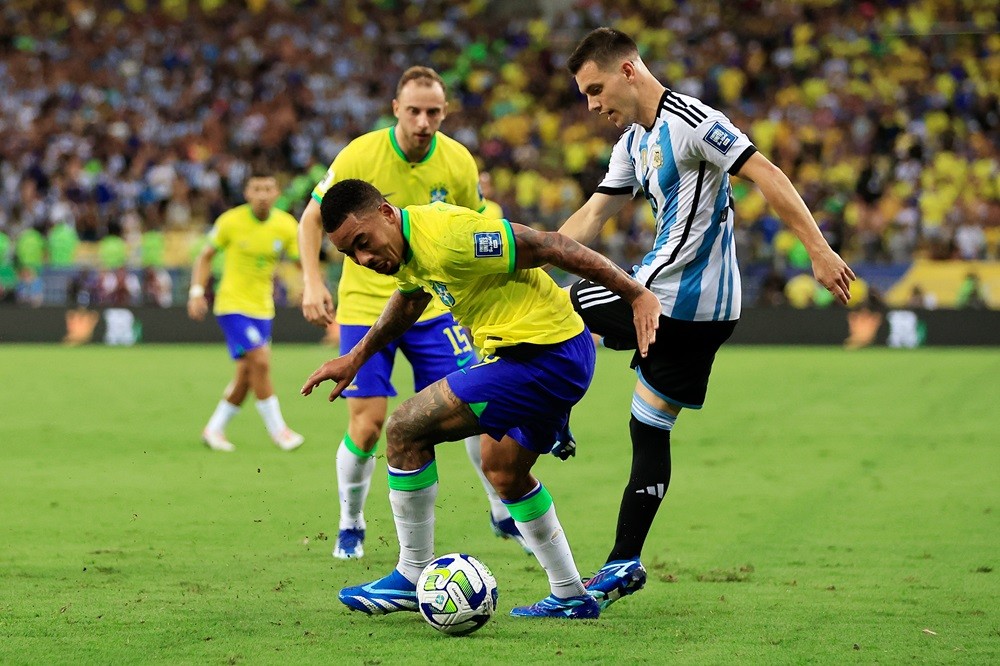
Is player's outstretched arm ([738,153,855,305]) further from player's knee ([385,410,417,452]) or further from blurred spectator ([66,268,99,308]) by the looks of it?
blurred spectator ([66,268,99,308])

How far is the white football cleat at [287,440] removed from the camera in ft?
37.0

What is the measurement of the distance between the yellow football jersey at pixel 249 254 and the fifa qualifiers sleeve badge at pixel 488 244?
6922mm

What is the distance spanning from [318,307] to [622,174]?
1.61 m

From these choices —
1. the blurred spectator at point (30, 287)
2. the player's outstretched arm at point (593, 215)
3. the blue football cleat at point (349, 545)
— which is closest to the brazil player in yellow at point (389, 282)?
the blue football cleat at point (349, 545)

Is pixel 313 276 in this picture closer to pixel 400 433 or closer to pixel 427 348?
pixel 427 348

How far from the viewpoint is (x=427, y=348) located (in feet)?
23.7

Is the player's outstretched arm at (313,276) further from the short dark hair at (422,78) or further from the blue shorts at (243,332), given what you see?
the blue shorts at (243,332)

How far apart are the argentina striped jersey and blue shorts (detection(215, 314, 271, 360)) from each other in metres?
6.20

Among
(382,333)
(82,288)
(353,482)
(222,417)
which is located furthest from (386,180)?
(82,288)

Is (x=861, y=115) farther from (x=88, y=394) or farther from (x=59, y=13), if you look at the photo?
(x=59, y=13)

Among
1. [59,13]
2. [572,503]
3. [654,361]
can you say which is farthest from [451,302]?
[59,13]

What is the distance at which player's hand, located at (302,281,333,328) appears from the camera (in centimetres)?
647

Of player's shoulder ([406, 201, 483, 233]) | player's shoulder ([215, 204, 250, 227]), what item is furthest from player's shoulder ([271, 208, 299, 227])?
Answer: player's shoulder ([406, 201, 483, 233])

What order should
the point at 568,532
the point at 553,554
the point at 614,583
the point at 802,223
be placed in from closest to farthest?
the point at 802,223, the point at 553,554, the point at 614,583, the point at 568,532
